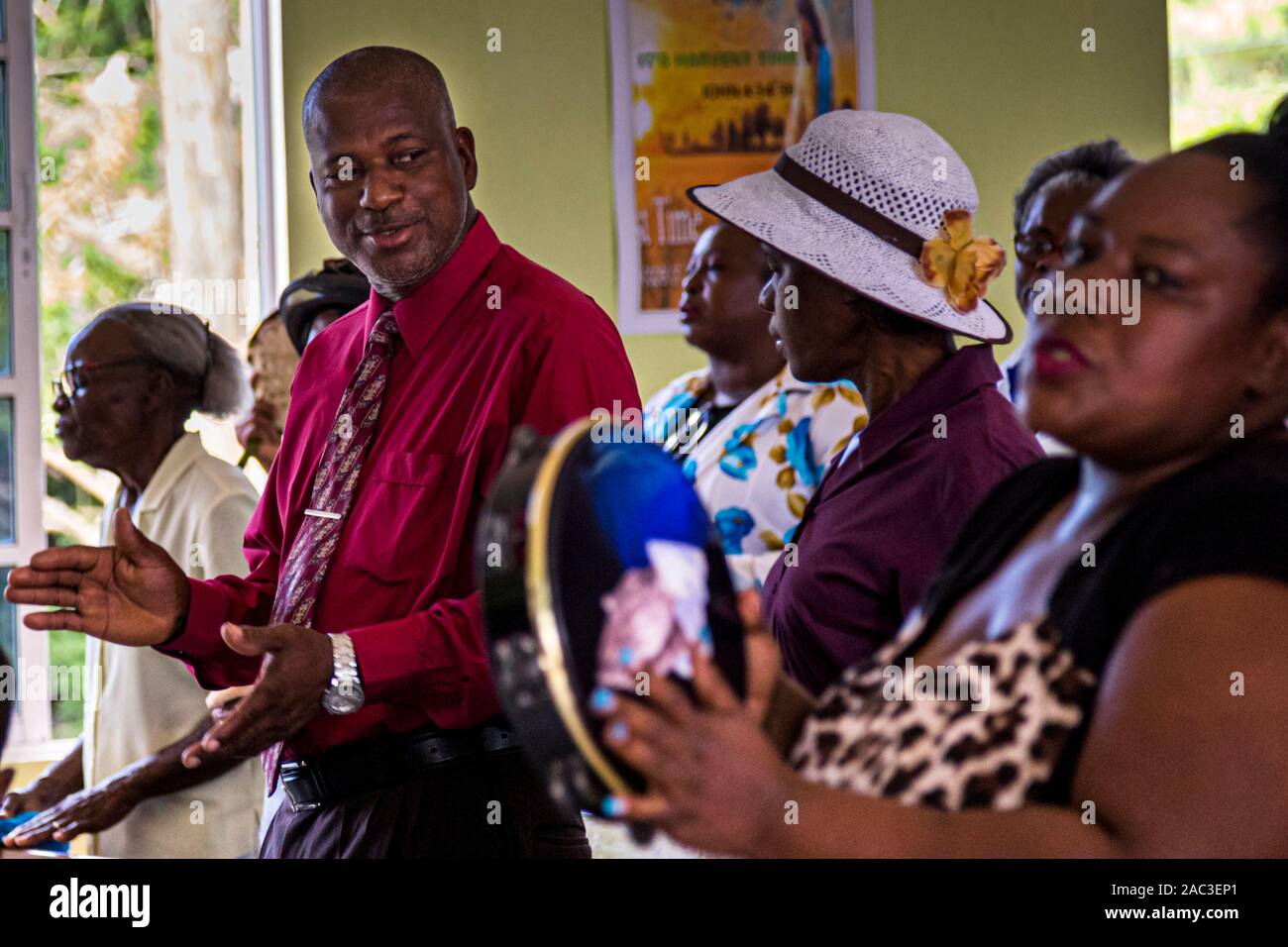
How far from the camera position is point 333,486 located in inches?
60.0

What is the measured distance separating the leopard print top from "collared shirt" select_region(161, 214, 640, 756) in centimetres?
56

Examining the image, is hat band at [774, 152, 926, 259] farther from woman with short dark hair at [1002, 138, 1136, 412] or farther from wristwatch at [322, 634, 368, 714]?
woman with short dark hair at [1002, 138, 1136, 412]

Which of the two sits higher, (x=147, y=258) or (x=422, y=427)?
(x=147, y=258)

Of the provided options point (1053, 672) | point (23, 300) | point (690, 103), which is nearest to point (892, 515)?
point (1053, 672)

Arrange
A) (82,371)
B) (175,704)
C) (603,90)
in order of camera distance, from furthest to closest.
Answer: (603,90) → (82,371) → (175,704)

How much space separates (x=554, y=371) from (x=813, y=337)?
27 cm

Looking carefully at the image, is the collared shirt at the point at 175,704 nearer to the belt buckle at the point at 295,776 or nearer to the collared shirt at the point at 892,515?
the belt buckle at the point at 295,776

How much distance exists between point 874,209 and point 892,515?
13.4 inches

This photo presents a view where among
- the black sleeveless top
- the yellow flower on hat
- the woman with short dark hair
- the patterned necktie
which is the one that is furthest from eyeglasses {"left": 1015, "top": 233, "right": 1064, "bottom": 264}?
the black sleeveless top

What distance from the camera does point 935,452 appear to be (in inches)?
53.9

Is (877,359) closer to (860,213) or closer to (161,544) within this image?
(860,213)

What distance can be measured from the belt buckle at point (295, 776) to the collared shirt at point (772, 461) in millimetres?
689
